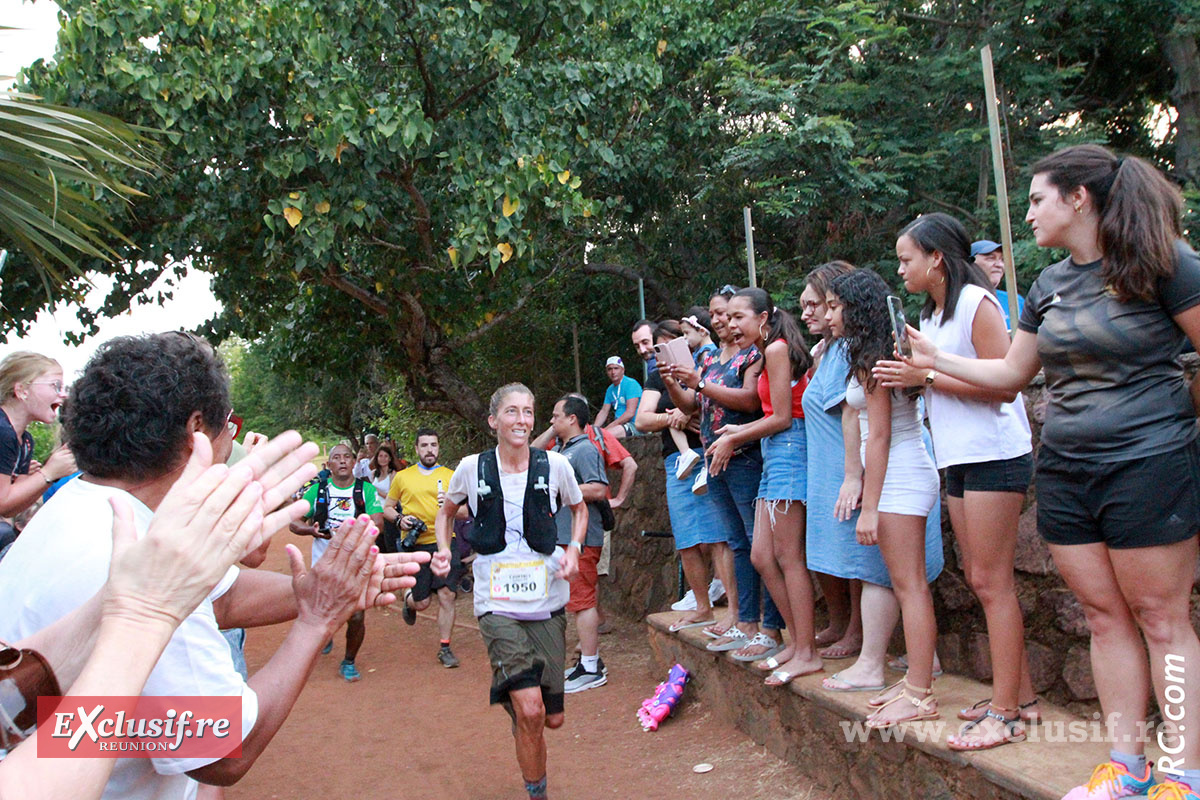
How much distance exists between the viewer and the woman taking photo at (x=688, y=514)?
5.88 meters

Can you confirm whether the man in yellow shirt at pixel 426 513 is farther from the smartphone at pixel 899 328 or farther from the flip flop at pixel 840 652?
the smartphone at pixel 899 328

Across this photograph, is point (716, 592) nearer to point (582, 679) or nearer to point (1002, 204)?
point (582, 679)

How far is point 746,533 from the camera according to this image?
5508mm

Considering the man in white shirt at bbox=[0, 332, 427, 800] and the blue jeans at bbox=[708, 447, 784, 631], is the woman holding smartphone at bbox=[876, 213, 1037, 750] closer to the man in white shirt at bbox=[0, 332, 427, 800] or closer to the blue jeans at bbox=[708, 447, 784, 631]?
the blue jeans at bbox=[708, 447, 784, 631]

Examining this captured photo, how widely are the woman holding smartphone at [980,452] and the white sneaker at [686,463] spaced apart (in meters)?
2.43

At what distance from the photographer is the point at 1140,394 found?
106 inches

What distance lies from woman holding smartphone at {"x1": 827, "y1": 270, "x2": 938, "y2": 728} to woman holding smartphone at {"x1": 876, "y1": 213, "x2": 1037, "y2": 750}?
0.24m

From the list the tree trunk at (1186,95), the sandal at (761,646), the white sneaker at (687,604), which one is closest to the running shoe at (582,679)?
the white sneaker at (687,604)

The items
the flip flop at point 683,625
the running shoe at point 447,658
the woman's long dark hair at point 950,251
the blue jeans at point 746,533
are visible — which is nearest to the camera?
the woman's long dark hair at point 950,251

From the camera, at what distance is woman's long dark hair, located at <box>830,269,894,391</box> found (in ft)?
12.7

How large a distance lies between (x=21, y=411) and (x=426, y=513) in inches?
165

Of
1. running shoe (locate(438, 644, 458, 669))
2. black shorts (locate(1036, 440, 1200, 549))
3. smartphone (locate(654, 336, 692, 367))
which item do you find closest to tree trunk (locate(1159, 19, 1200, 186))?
smartphone (locate(654, 336, 692, 367))

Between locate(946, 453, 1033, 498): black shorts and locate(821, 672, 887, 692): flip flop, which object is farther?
locate(821, 672, 887, 692): flip flop

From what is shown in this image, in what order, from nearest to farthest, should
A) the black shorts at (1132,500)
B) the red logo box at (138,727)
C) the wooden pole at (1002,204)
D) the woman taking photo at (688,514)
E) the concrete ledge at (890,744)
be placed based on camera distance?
the red logo box at (138,727) < the black shorts at (1132,500) < the concrete ledge at (890,744) < the wooden pole at (1002,204) < the woman taking photo at (688,514)
